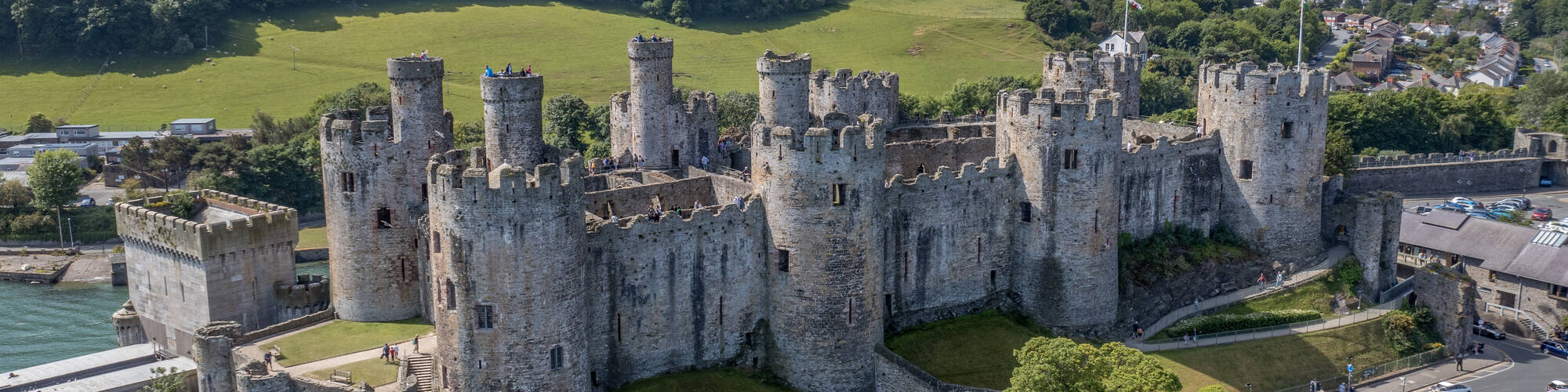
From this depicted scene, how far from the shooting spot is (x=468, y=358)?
56.1 metres

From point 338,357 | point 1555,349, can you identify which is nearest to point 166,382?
point 338,357

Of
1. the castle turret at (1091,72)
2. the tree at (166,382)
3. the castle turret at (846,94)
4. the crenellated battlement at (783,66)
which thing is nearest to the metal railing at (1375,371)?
the castle turret at (1091,72)

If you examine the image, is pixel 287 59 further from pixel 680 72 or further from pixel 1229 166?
pixel 1229 166

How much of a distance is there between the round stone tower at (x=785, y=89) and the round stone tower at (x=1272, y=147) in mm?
23018

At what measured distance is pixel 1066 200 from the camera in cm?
7088

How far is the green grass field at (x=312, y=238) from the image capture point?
112 meters

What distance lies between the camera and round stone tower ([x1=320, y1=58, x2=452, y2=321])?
67.9m

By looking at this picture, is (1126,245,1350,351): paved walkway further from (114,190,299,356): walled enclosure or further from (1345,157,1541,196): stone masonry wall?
(114,190,299,356): walled enclosure

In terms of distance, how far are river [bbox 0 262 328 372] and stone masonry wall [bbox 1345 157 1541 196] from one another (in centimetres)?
8241

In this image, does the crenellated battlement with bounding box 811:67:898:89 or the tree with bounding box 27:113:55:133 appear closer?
the crenellated battlement with bounding box 811:67:898:89

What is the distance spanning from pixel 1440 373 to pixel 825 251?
128 feet

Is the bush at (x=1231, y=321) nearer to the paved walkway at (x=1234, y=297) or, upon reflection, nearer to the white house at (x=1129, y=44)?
the paved walkway at (x=1234, y=297)

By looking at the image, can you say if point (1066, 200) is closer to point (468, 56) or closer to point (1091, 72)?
point (1091, 72)

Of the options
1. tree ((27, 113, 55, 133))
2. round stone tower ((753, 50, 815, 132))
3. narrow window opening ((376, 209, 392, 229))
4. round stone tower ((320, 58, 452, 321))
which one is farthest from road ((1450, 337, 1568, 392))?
tree ((27, 113, 55, 133))
